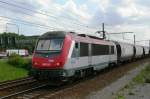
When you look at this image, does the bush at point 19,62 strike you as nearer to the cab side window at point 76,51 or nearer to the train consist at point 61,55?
the train consist at point 61,55

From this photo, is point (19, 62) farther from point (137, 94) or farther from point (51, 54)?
point (137, 94)

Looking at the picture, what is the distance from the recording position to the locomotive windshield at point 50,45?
18.7 m

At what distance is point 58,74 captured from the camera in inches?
696

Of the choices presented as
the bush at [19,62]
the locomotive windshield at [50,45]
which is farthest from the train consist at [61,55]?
the bush at [19,62]

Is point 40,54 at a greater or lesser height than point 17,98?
greater

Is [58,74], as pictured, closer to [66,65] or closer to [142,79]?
[66,65]

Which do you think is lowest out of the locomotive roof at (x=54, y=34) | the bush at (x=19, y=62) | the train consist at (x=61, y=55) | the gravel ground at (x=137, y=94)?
the gravel ground at (x=137, y=94)

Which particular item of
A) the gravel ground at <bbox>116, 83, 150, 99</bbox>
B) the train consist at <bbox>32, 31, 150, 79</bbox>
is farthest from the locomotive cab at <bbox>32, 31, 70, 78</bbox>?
the gravel ground at <bbox>116, 83, 150, 99</bbox>

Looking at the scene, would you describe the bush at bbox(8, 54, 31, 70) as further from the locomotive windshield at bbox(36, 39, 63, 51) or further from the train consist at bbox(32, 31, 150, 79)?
the locomotive windshield at bbox(36, 39, 63, 51)

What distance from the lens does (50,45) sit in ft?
62.0

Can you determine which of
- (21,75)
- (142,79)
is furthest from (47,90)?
(21,75)

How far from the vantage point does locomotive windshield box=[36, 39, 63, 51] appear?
Answer: 61.2 ft

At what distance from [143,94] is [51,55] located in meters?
5.93

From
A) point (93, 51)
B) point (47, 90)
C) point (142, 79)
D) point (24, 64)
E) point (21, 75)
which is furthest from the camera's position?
point (24, 64)
